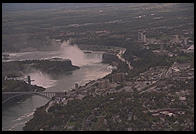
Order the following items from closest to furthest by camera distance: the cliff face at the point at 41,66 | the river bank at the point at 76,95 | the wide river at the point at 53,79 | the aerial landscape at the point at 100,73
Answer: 1. the aerial landscape at the point at 100,73
2. the river bank at the point at 76,95
3. the wide river at the point at 53,79
4. the cliff face at the point at 41,66

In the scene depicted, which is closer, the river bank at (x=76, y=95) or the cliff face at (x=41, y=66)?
the river bank at (x=76, y=95)

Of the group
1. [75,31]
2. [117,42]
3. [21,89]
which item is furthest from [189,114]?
[75,31]

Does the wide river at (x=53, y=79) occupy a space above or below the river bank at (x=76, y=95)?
below

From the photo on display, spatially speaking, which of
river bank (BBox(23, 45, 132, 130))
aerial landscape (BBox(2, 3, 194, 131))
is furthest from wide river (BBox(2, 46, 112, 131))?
river bank (BBox(23, 45, 132, 130))

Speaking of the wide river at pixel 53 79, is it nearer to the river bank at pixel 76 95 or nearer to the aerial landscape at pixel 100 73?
the aerial landscape at pixel 100 73

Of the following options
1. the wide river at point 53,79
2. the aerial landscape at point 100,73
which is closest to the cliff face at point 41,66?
the aerial landscape at point 100,73

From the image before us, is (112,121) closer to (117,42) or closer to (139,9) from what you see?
(117,42)

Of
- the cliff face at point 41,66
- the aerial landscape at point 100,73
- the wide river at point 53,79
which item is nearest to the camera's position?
the aerial landscape at point 100,73
